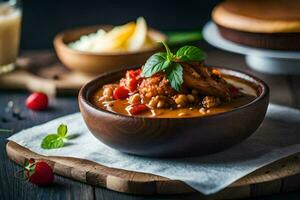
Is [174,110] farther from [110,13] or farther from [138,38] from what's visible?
[110,13]

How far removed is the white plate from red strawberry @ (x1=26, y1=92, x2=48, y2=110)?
0.77 meters

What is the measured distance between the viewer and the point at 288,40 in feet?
9.89

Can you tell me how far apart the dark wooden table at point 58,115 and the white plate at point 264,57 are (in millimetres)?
67

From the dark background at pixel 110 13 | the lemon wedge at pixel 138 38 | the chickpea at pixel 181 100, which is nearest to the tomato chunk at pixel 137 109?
the chickpea at pixel 181 100

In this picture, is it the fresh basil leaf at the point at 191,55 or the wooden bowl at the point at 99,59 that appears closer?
the fresh basil leaf at the point at 191,55

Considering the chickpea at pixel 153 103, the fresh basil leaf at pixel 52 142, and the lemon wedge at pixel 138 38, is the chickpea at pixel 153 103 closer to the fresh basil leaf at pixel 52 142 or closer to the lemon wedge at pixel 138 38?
the fresh basil leaf at pixel 52 142

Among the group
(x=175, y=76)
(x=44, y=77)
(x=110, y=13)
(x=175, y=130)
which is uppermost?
(x=175, y=76)

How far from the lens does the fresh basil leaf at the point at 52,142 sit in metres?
2.52

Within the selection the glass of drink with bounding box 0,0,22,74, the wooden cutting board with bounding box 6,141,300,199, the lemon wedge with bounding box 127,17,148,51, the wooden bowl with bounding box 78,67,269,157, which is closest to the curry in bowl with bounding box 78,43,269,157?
the wooden bowl with bounding box 78,67,269,157

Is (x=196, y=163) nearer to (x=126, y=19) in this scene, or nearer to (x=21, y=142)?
(x=21, y=142)

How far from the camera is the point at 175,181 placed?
7.24 feet

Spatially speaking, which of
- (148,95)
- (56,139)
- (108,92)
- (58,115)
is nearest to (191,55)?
(148,95)

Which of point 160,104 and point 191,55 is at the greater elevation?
point 191,55

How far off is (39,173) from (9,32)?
4.31 ft
